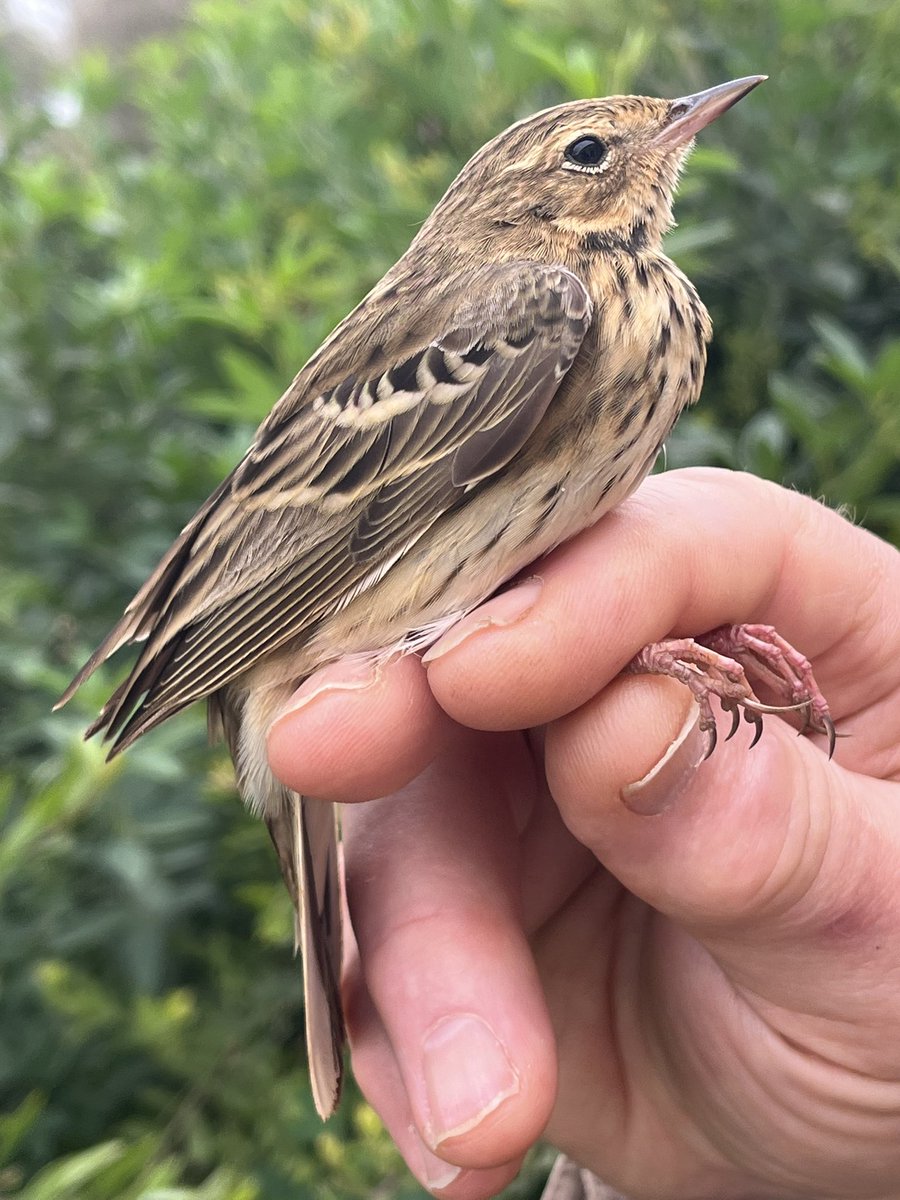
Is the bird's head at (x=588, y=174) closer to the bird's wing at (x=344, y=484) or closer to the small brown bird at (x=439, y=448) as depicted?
the small brown bird at (x=439, y=448)

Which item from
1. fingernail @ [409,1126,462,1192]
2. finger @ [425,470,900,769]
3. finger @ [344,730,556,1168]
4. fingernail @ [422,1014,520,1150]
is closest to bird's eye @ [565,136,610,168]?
finger @ [425,470,900,769]

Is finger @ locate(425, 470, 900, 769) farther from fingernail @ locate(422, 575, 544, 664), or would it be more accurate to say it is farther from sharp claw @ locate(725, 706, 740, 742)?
sharp claw @ locate(725, 706, 740, 742)

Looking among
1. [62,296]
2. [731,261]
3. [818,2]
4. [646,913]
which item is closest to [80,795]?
[646,913]

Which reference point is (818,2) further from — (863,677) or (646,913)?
(646,913)

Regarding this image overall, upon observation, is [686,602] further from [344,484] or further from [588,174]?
[588,174]

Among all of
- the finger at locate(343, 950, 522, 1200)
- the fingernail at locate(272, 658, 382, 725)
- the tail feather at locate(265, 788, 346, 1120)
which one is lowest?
the finger at locate(343, 950, 522, 1200)

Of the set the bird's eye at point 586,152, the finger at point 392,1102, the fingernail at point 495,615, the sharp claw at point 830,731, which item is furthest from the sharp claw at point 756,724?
the bird's eye at point 586,152

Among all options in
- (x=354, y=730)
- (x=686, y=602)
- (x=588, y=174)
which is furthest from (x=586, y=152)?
(x=354, y=730)
